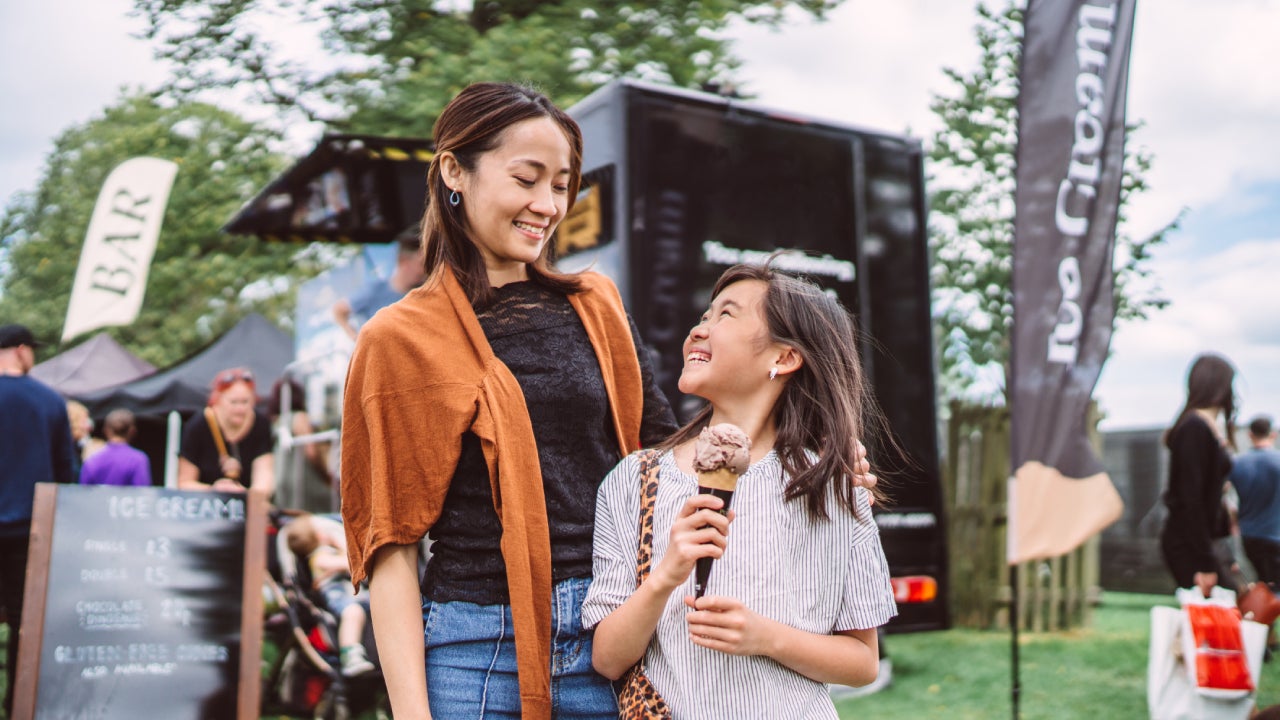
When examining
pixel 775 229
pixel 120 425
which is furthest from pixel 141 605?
pixel 775 229

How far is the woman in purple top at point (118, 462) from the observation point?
713cm

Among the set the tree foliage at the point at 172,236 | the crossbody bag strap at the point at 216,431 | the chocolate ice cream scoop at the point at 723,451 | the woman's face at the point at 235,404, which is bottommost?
the chocolate ice cream scoop at the point at 723,451

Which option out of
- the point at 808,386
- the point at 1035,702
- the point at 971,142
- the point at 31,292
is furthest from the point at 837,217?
the point at 31,292

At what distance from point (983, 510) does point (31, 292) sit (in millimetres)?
28597

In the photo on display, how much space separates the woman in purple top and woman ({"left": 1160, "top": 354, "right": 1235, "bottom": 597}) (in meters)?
6.25

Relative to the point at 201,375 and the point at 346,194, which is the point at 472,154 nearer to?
the point at 346,194

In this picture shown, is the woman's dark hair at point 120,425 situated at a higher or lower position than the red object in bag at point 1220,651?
higher

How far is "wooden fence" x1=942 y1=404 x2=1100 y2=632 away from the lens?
995 cm

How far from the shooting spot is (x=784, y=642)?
1603 mm

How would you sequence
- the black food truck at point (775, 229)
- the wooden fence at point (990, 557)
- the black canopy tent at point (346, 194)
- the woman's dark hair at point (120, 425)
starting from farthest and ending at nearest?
1. the wooden fence at point (990, 557)
2. the black canopy tent at point (346, 194)
3. the woman's dark hair at point (120, 425)
4. the black food truck at point (775, 229)

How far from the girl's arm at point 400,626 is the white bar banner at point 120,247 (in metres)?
8.35

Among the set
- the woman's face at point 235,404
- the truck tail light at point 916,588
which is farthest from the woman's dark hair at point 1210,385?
the woman's face at point 235,404

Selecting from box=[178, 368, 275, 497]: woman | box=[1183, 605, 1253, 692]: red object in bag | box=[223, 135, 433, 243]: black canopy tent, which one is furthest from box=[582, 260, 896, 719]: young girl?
box=[223, 135, 433, 243]: black canopy tent

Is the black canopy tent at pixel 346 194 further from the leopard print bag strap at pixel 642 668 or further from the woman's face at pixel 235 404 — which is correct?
the leopard print bag strap at pixel 642 668
